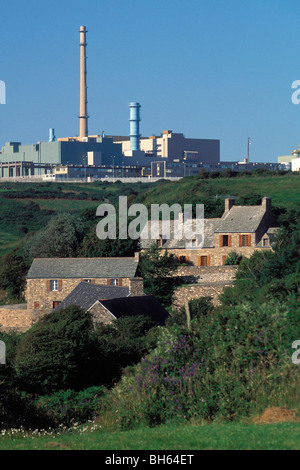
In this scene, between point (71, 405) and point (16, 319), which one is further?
point (16, 319)

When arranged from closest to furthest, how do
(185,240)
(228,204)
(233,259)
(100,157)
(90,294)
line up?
(90,294) < (233,259) < (185,240) < (228,204) < (100,157)

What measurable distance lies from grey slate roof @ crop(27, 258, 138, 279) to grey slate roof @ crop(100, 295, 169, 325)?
16.4 ft

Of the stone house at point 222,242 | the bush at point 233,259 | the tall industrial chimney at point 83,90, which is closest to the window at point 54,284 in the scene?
the stone house at point 222,242

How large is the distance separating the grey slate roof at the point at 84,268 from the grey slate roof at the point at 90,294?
103 inches

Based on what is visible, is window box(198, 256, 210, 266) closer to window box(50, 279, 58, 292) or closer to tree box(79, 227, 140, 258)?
tree box(79, 227, 140, 258)

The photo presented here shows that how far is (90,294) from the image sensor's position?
39656mm

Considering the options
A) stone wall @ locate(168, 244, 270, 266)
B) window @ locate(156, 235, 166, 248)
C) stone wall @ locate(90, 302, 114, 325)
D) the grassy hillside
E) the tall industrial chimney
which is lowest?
stone wall @ locate(90, 302, 114, 325)

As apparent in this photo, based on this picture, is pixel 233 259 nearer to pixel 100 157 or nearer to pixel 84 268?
pixel 84 268

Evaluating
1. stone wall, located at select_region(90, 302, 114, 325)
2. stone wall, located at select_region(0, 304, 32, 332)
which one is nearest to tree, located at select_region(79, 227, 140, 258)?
stone wall, located at select_region(0, 304, 32, 332)

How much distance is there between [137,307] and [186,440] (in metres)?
23.9

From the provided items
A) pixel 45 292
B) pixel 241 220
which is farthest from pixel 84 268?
pixel 241 220

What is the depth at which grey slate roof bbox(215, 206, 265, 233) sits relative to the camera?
4894cm
